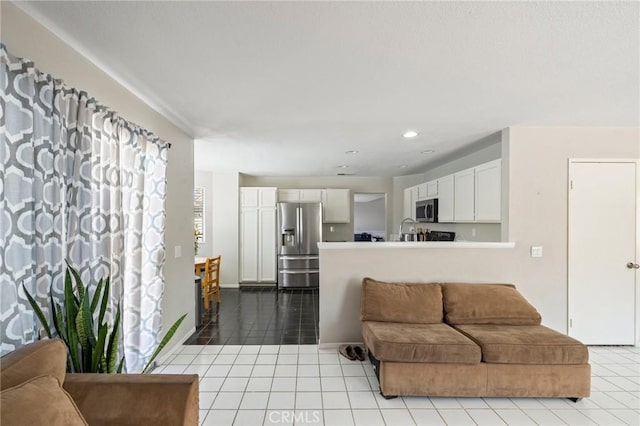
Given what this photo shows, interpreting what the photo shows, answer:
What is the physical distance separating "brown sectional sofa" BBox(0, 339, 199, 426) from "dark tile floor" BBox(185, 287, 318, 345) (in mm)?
Answer: 2067

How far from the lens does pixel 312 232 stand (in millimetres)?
5879

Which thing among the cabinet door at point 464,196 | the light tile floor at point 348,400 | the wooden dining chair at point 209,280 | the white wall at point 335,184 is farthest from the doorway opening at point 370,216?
the light tile floor at point 348,400

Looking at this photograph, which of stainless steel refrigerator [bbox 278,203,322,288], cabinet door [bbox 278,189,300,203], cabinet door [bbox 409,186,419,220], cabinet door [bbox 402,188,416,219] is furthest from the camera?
cabinet door [bbox 278,189,300,203]

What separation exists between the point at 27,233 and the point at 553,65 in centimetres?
317

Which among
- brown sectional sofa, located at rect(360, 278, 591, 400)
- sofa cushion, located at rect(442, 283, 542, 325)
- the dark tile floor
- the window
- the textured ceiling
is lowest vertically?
the dark tile floor

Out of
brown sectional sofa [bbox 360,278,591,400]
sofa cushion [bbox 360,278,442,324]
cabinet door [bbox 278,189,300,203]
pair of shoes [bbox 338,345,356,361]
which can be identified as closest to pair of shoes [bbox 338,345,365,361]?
pair of shoes [bbox 338,345,356,361]

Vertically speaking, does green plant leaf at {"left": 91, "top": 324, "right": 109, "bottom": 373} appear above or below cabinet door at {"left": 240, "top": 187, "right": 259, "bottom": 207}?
below

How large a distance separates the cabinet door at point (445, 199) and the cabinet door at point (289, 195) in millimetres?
3024

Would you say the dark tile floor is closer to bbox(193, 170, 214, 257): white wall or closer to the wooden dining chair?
the wooden dining chair

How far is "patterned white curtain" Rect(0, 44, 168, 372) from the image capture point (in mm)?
1286

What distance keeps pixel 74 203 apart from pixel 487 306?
3387 millimetres

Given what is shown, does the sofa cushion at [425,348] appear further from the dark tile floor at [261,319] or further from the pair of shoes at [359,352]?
the dark tile floor at [261,319]

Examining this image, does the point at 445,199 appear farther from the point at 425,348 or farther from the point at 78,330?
the point at 78,330

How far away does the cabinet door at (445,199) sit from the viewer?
4.14m
